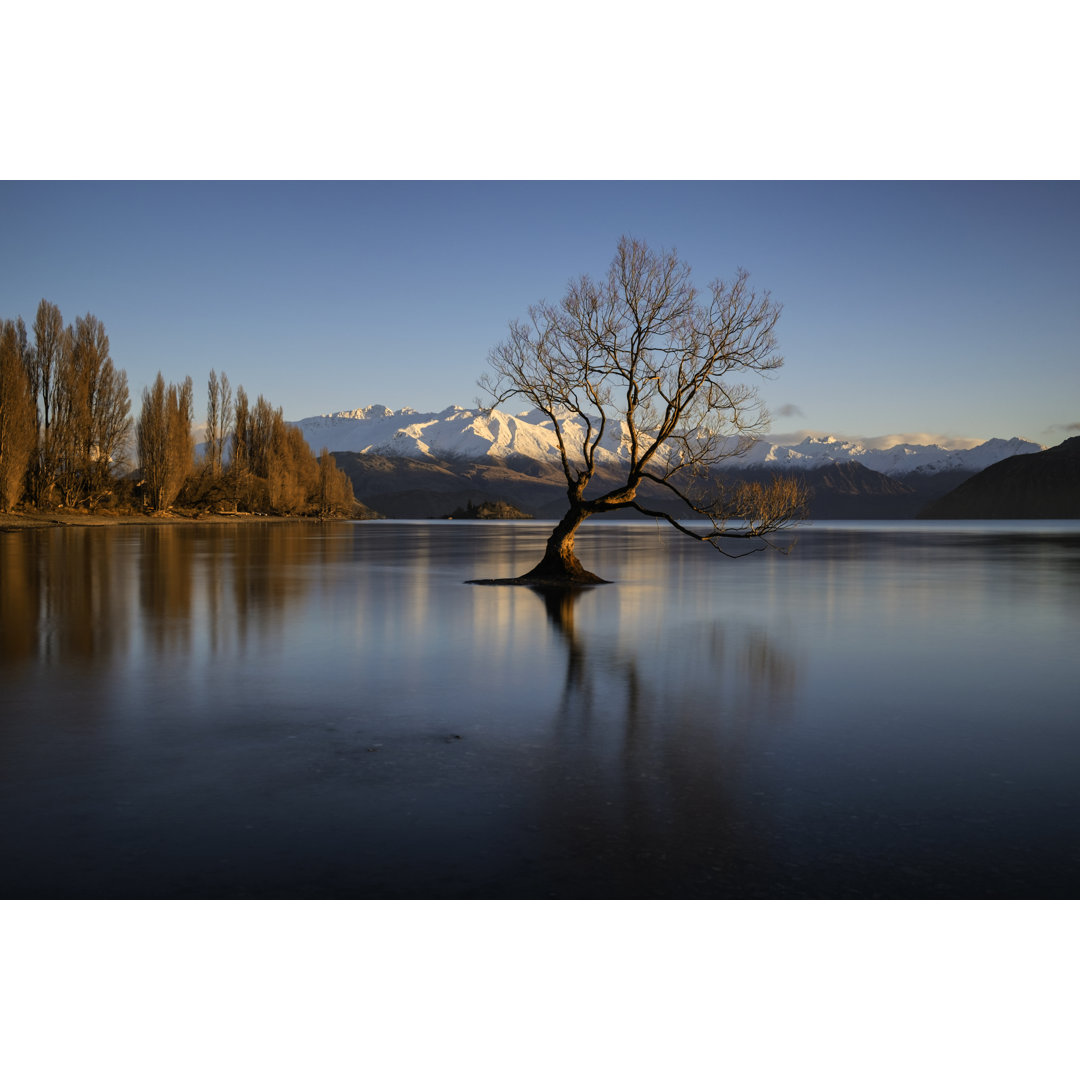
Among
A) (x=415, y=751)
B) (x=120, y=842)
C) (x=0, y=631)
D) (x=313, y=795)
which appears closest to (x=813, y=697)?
(x=415, y=751)

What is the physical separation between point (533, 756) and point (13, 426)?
58.9 m

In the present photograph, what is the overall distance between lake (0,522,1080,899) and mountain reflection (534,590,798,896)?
0.03m

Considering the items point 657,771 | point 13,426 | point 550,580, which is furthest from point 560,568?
point 13,426

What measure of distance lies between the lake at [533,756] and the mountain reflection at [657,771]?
3cm

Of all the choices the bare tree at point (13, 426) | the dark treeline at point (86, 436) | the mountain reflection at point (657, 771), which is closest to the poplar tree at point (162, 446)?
the dark treeline at point (86, 436)

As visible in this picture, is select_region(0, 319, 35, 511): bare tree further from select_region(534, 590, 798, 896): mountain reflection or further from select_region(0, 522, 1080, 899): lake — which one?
select_region(534, 590, 798, 896): mountain reflection

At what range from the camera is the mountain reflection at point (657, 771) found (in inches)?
179

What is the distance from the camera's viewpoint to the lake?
14.8ft

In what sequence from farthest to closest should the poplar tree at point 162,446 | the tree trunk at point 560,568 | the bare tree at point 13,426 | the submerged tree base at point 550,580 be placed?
the poplar tree at point 162,446
the bare tree at point 13,426
the tree trunk at point 560,568
the submerged tree base at point 550,580

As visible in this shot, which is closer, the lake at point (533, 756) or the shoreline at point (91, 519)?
the lake at point (533, 756)

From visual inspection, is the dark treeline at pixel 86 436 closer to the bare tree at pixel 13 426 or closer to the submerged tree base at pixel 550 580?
the bare tree at pixel 13 426

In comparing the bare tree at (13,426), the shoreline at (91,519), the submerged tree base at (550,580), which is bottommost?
the submerged tree base at (550,580)

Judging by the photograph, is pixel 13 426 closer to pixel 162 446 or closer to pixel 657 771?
pixel 162 446

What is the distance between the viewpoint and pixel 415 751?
6.85 meters
